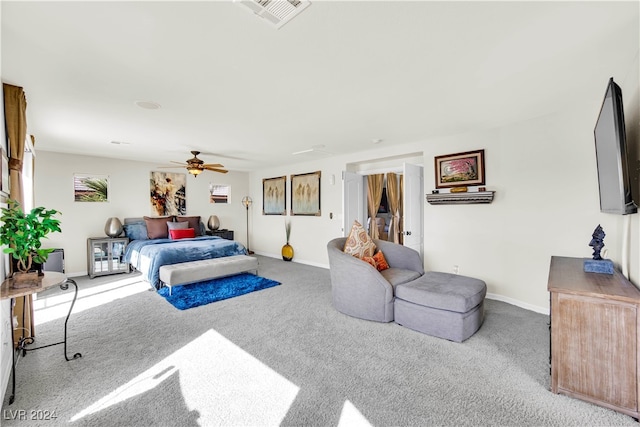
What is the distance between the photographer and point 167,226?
621 centimetres

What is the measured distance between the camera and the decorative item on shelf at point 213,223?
7301mm

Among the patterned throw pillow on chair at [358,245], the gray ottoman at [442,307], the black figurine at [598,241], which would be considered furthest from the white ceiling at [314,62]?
the gray ottoman at [442,307]

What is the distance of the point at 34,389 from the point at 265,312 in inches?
79.3

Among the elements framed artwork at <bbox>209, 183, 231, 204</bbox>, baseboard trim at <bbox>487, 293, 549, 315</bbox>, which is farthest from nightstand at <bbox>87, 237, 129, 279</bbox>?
baseboard trim at <bbox>487, 293, 549, 315</bbox>

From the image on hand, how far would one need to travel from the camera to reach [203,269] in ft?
Answer: 14.9

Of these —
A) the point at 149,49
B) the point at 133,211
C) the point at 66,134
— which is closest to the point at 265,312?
the point at 149,49

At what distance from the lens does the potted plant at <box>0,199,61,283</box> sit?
193 centimetres

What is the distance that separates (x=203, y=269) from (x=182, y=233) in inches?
79.1

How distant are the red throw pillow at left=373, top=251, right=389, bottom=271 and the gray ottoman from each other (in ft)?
1.93

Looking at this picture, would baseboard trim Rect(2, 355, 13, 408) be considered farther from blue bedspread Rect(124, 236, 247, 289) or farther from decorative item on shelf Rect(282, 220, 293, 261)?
decorative item on shelf Rect(282, 220, 293, 261)

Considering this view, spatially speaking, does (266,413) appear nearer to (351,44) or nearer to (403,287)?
(403,287)

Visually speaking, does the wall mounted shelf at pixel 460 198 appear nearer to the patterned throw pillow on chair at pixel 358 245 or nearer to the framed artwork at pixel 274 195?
the patterned throw pillow on chair at pixel 358 245

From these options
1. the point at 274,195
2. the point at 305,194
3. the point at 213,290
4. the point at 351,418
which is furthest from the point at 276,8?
the point at 274,195

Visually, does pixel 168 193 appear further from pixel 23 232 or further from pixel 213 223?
pixel 23 232
